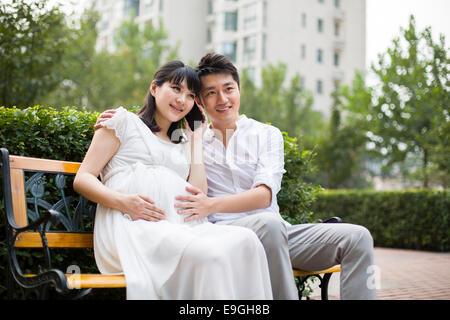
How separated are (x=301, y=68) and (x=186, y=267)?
3853cm

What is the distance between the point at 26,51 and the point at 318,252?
820 cm

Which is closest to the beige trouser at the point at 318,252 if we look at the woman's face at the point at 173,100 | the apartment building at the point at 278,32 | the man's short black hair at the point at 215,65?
the woman's face at the point at 173,100

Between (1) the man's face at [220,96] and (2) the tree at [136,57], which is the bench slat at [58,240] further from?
(2) the tree at [136,57]

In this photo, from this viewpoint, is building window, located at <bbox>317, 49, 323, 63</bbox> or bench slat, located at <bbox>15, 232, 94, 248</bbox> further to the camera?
building window, located at <bbox>317, 49, 323, 63</bbox>

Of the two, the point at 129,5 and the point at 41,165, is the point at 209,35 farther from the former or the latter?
the point at 41,165

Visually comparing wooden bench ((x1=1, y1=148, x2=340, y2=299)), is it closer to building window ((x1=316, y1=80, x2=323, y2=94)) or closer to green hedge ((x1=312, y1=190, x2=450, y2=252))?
green hedge ((x1=312, y1=190, x2=450, y2=252))

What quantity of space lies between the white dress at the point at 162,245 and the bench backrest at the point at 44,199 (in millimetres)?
291

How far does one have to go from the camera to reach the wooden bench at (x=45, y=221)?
257cm

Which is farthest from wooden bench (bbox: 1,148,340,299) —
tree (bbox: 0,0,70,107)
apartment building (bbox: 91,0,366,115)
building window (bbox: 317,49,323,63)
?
building window (bbox: 317,49,323,63)

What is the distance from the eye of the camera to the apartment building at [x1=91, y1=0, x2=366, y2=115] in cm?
3856

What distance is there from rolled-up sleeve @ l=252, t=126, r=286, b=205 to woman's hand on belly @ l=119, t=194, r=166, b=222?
30.4 inches

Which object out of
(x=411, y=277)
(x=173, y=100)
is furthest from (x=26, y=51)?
(x=411, y=277)

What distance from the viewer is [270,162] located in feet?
11.5

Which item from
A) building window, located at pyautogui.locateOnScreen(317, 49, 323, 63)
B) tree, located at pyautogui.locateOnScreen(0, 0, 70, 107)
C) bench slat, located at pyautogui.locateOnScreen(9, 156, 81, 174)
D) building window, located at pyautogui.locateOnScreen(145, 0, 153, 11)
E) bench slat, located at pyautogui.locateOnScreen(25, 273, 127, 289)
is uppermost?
building window, located at pyautogui.locateOnScreen(145, 0, 153, 11)
